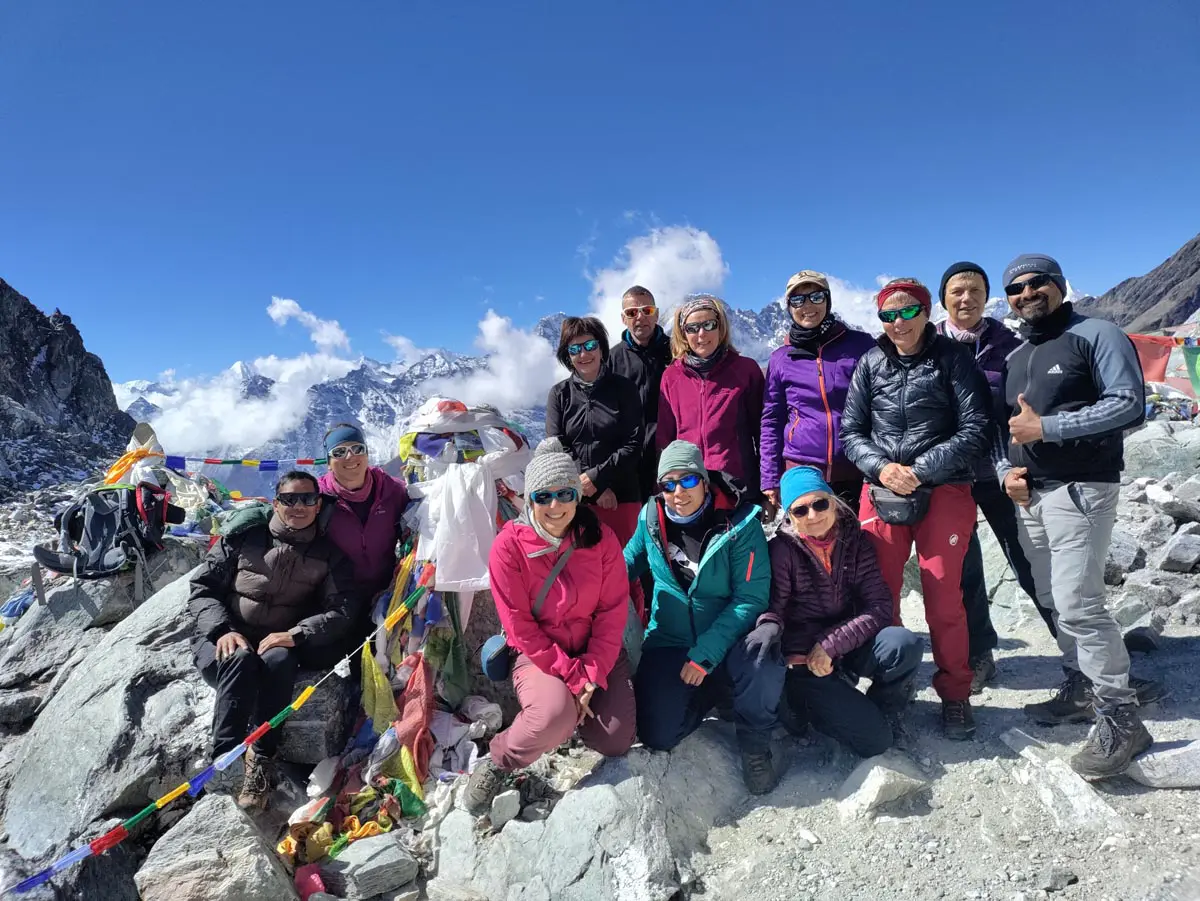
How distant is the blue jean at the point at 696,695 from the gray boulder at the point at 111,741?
12.9 ft

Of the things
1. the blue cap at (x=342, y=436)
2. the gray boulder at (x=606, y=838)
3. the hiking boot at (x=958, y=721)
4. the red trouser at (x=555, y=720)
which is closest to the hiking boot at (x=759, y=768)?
the gray boulder at (x=606, y=838)

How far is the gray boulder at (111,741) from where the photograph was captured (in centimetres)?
521

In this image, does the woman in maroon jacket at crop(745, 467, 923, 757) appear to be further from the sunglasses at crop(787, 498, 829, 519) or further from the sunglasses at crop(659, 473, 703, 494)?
the sunglasses at crop(659, 473, 703, 494)

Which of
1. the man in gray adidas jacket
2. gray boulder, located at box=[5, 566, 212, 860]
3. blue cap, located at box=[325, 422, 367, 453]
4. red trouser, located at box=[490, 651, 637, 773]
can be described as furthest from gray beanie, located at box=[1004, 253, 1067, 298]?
gray boulder, located at box=[5, 566, 212, 860]

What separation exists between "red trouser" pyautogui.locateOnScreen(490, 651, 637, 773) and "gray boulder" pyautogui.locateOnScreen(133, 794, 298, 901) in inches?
63.6

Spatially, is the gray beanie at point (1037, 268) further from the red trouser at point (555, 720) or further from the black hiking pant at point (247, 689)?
the black hiking pant at point (247, 689)

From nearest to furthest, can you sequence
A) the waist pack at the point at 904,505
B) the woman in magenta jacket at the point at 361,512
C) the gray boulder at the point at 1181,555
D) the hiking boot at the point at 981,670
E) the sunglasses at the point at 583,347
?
the waist pack at the point at 904,505, the hiking boot at the point at 981,670, the woman in magenta jacket at the point at 361,512, the sunglasses at the point at 583,347, the gray boulder at the point at 1181,555

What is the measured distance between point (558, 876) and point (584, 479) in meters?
3.26

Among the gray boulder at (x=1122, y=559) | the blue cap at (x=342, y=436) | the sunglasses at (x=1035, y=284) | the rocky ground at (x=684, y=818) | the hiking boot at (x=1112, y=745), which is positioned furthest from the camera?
the gray boulder at (x=1122, y=559)

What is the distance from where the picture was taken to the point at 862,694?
4676 mm

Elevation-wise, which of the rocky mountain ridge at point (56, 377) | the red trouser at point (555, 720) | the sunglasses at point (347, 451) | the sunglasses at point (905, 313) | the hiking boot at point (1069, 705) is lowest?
the hiking boot at point (1069, 705)

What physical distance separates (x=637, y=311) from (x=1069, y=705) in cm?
511

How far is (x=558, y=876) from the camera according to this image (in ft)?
13.2

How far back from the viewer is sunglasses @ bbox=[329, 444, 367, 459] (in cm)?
612
